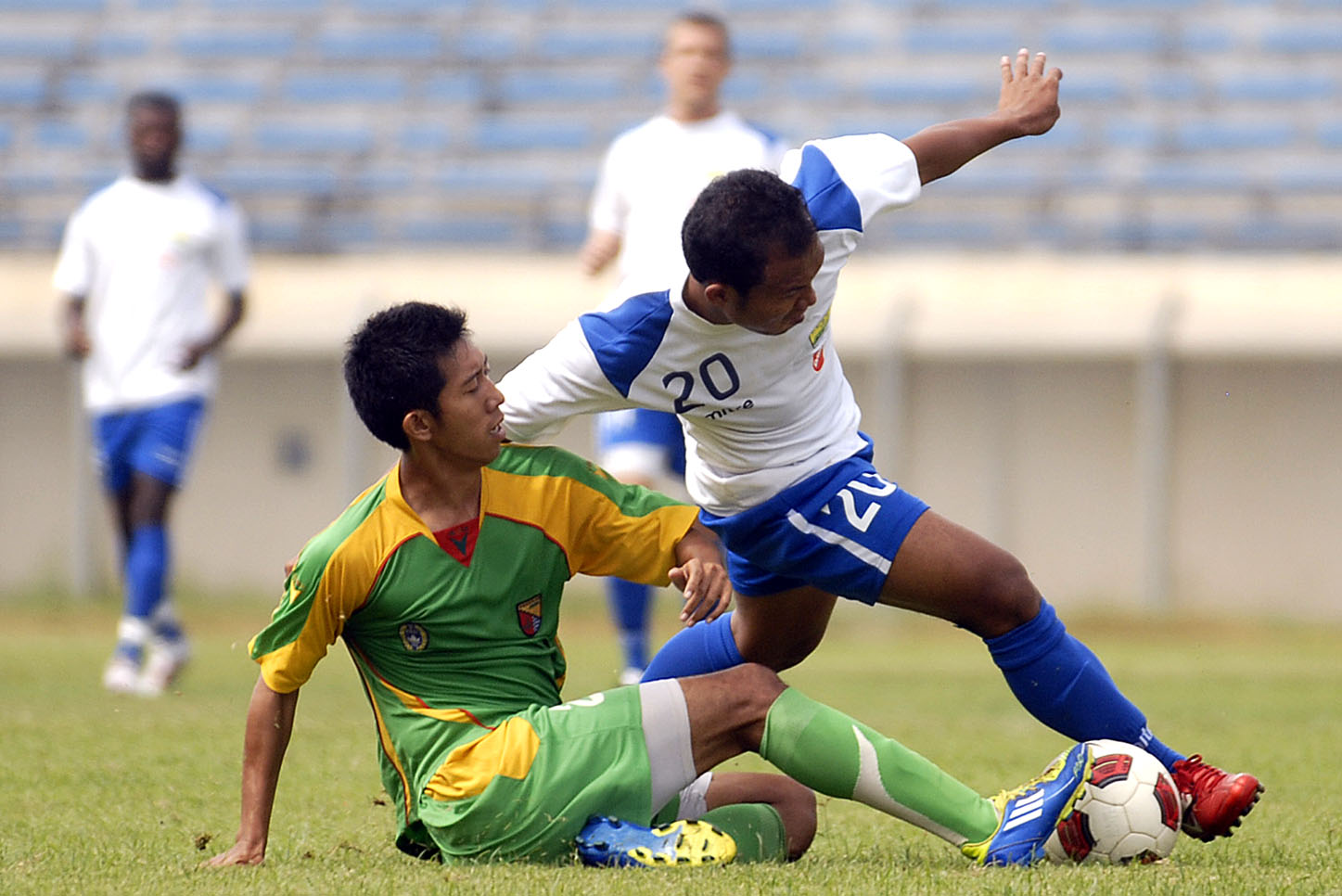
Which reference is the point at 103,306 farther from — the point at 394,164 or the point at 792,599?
the point at 394,164

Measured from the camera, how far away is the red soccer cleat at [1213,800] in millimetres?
3553

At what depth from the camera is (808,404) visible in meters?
4.01

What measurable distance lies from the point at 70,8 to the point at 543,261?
6.99 metres

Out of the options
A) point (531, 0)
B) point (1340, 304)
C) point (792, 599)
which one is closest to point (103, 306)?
point (792, 599)

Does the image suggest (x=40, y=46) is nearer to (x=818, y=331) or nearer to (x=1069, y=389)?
(x=1069, y=389)

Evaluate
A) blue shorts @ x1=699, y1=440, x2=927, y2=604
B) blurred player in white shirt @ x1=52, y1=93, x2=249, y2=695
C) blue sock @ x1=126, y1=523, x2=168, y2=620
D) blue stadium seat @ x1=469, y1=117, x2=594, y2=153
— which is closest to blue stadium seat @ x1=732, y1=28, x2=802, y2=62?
blue stadium seat @ x1=469, y1=117, x2=594, y2=153

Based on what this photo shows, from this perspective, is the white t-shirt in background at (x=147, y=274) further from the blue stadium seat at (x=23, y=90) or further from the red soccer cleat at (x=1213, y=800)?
the blue stadium seat at (x=23, y=90)

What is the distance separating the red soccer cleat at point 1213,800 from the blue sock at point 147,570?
16.3ft

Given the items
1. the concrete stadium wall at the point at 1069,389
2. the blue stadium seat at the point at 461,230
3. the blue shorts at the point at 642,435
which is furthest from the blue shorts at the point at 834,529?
the blue stadium seat at the point at 461,230

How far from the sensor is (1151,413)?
41.2ft

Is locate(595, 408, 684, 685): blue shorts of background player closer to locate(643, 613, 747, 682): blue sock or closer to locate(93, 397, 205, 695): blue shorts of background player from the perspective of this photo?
locate(93, 397, 205, 695): blue shorts of background player

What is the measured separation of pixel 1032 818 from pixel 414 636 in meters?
1.26

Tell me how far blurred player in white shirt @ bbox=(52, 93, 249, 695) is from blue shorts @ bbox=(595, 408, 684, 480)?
1.96 m

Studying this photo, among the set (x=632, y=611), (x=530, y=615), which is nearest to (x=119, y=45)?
(x=632, y=611)
